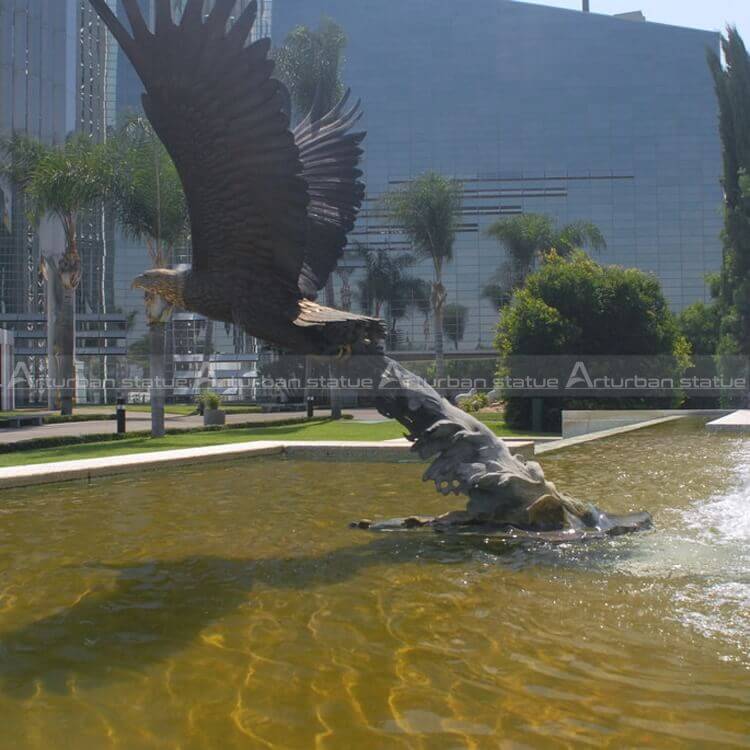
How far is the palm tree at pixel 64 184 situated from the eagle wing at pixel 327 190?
1690 cm

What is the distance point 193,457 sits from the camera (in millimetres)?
10844

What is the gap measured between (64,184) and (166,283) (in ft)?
62.1

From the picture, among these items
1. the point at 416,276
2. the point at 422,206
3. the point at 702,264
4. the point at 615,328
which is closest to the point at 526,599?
the point at 615,328

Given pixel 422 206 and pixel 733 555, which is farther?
pixel 422 206

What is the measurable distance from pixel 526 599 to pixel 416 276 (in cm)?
5947

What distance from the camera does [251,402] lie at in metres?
46.9

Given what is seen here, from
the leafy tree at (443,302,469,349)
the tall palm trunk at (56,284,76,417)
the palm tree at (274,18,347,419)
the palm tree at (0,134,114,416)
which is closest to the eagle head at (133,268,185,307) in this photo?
the palm tree at (0,134,114,416)

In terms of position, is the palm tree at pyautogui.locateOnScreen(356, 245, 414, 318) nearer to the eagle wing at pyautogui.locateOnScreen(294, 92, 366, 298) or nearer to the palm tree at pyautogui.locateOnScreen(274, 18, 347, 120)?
the palm tree at pyautogui.locateOnScreen(274, 18, 347, 120)

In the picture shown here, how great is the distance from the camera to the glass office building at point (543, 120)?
219ft

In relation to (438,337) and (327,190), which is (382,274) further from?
(327,190)

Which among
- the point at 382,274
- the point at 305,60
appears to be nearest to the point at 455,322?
the point at 382,274

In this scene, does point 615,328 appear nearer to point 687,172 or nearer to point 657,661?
point 657,661

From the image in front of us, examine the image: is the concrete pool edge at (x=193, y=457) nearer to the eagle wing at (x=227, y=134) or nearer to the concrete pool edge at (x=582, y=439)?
the concrete pool edge at (x=582, y=439)

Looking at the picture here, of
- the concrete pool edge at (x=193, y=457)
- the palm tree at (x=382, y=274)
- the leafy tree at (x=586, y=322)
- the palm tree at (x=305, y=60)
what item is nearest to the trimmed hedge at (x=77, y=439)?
the concrete pool edge at (x=193, y=457)
